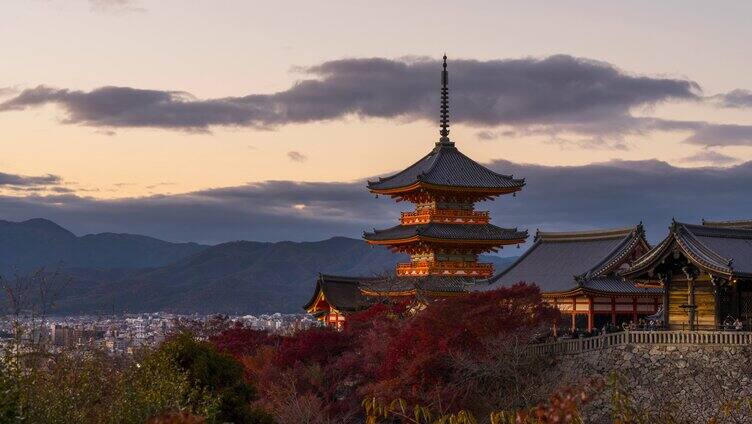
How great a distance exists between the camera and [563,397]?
444 inches

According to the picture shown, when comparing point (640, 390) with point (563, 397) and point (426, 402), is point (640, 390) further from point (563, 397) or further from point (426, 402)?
point (563, 397)

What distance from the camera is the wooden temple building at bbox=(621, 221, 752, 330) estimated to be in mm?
35816

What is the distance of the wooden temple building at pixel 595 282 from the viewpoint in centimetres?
4631

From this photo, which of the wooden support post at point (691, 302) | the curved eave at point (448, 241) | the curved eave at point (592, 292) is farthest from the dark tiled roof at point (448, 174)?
the wooden support post at point (691, 302)

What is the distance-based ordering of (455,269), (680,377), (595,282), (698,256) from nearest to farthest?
(680,377)
(698,256)
(595,282)
(455,269)

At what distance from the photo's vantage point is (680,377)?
3444 centimetres

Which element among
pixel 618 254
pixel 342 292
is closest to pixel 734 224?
pixel 618 254

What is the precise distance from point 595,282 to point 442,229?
443 inches

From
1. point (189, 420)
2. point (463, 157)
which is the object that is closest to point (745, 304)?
point (463, 157)

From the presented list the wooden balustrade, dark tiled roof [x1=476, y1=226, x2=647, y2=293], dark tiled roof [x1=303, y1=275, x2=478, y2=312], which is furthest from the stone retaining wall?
dark tiled roof [x1=303, y1=275, x2=478, y2=312]

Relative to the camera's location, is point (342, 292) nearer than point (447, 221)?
No

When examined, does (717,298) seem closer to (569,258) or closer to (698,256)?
(698,256)

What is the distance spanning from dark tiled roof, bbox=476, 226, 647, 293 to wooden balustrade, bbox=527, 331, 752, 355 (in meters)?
7.29

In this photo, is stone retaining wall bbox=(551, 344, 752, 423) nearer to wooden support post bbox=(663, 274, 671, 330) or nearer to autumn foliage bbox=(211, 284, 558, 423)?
wooden support post bbox=(663, 274, 671, 330)
